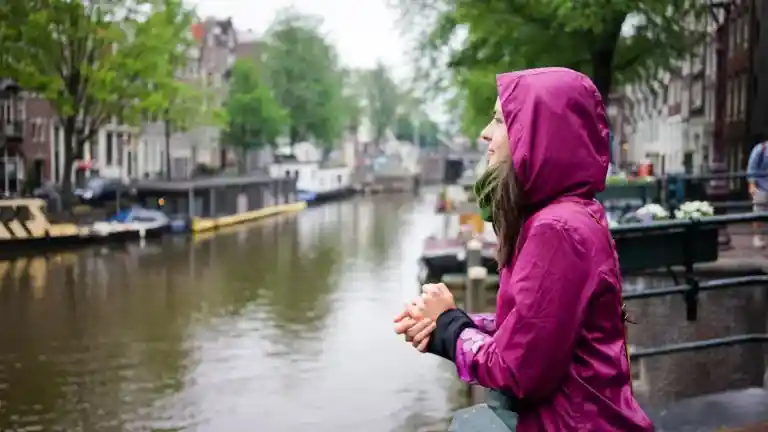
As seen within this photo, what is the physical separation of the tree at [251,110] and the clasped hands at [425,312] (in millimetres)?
59485

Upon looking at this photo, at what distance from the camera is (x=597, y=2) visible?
1725 centimetres

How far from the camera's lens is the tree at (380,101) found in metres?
102

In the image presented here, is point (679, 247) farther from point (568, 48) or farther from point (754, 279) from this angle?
point (568, 48)

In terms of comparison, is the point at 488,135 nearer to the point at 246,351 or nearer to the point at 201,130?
the point at 246,351

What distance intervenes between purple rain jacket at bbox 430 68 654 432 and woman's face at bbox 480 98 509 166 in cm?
5

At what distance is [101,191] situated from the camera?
43938mm

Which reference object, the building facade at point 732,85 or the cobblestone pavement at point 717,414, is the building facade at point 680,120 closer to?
the building facade at point 732,85

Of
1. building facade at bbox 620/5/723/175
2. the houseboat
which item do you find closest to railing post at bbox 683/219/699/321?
building facade at bbox 620/5/723/175

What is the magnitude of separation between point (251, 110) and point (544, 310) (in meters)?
60.5

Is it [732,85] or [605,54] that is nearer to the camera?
[605,54]

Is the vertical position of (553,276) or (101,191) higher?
(553,276)

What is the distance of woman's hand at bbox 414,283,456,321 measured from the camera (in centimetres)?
243

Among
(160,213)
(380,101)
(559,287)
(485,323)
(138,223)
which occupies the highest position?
(380,101)

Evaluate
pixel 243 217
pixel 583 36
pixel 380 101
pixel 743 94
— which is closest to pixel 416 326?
pixel 583 36
